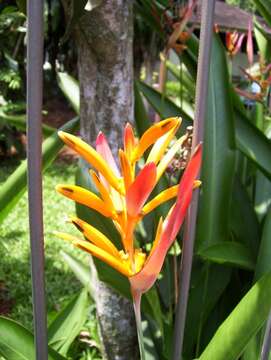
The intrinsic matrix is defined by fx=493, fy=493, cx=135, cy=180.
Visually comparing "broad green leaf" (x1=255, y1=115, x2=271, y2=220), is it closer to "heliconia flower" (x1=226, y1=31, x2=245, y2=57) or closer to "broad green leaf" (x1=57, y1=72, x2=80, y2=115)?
"heliconia flower" (x1=226, y1=31, x2=245, y2=57)

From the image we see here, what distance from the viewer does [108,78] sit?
1090mm

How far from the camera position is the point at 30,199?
0.56 metres

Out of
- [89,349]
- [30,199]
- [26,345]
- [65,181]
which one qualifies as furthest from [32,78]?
[65,181]

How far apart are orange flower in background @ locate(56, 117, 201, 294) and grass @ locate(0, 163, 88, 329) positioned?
119cm

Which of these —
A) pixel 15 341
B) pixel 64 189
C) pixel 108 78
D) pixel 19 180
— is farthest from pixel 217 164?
pixel 64 189

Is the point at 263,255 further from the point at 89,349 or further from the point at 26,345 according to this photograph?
the point at 89,349

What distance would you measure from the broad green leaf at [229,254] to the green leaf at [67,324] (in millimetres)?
452

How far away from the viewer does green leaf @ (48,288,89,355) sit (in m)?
1.30

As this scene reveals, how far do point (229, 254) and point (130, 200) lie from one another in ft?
2.05

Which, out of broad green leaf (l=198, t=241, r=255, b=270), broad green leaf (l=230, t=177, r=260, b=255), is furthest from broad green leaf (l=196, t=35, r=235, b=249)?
broad green leaf (l=230, t=177, r=260, b=255)

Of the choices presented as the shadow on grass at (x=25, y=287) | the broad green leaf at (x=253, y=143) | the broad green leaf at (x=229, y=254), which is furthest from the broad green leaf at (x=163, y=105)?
the shadow on grass at (x=25, y=287)

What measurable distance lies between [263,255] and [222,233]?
0.11m

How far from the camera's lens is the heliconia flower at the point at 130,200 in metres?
0.49

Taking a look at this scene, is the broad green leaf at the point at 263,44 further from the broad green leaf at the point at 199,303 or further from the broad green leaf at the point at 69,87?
the broad green leaf at the point at 199,303
